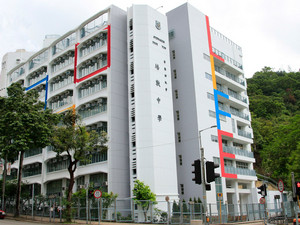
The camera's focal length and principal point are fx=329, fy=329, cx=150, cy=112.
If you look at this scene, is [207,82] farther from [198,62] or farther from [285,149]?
[285,149]

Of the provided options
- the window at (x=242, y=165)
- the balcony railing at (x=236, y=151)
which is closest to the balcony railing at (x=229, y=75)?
the balcony railing at (x=236, y=151)

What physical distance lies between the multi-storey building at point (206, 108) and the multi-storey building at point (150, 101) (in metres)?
0.15

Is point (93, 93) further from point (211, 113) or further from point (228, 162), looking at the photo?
point (228, 162)

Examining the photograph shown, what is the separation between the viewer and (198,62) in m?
49.2

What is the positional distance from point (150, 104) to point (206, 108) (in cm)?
1050

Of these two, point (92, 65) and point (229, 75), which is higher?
point (229, 75)

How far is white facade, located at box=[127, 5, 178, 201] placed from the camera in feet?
131

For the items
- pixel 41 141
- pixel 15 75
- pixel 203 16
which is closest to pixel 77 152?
pixel 41 141

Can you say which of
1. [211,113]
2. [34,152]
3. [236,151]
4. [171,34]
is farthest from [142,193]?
[34,152]

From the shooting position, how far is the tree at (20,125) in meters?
35.2

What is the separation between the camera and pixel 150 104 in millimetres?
41750

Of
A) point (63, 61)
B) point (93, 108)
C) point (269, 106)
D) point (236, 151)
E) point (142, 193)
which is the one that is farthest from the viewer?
point (269, 106)

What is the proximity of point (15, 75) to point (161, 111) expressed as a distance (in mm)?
41190

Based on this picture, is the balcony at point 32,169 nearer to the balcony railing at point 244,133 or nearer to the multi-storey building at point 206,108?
the multi-storey building at point 206,108
